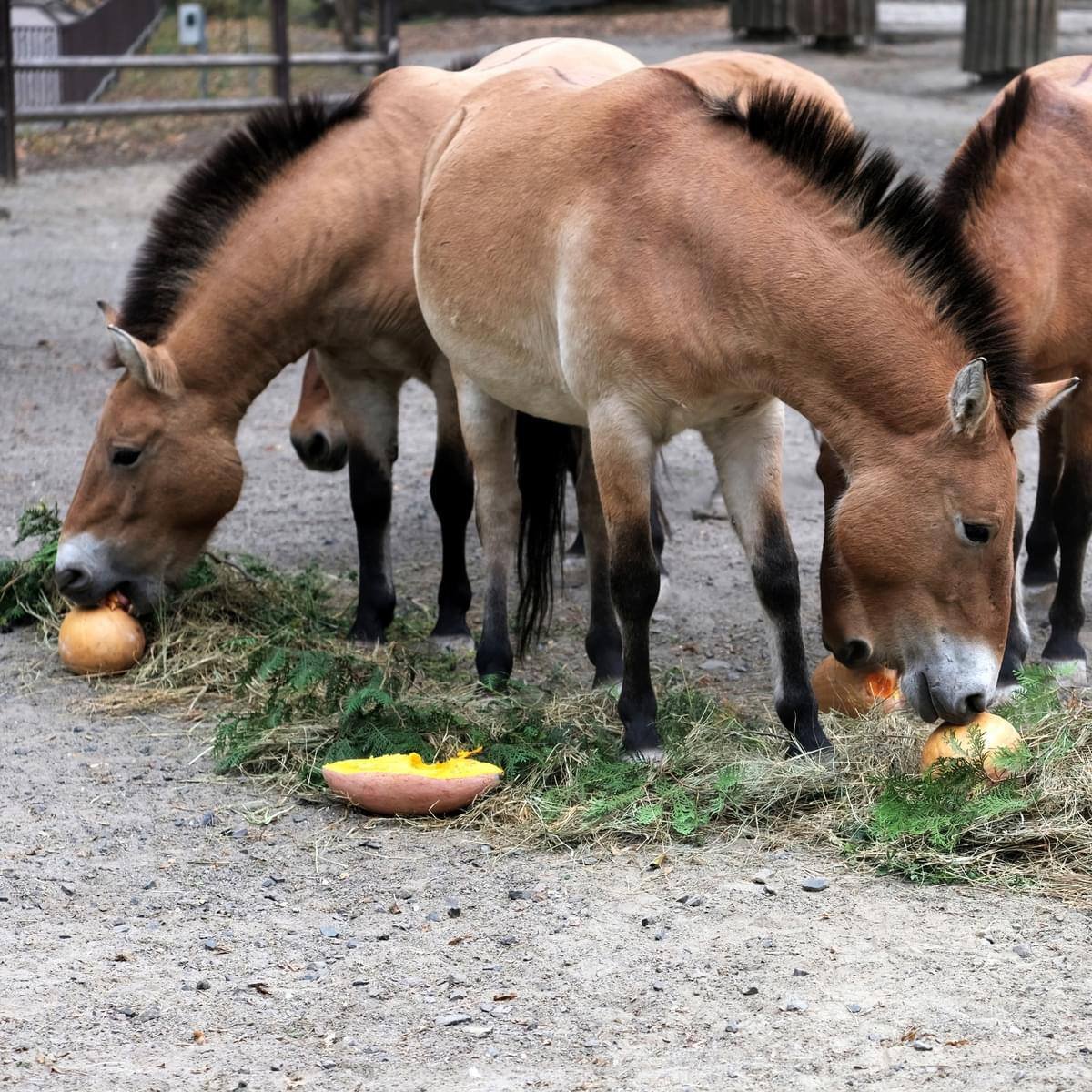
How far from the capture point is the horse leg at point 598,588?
15.5 feet

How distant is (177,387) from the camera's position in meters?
4.75

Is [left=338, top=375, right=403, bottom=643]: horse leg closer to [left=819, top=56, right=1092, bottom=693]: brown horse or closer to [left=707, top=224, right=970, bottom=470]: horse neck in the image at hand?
[left=819, top=56, right=1092, bottom=693]: brown horse

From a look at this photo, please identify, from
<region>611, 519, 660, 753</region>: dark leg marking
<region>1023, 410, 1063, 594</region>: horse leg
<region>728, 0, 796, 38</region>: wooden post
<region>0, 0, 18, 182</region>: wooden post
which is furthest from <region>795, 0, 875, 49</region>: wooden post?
<region>611, 519, 660, 753</region>: dark leg marking

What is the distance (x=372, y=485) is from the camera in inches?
206

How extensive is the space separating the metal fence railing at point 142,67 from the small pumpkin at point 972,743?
36.3ft

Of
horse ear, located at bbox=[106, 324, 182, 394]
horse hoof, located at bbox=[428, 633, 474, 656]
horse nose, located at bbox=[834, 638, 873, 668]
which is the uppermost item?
horse ear, located at bbox=[106, 324, 182, 394]

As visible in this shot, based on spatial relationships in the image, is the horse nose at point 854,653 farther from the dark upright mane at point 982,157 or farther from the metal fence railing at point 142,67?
the metal fence railing at point 142,67

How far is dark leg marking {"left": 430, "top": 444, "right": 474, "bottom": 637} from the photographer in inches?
202

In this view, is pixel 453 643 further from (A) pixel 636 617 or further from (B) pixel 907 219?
(B) pixel 907 219

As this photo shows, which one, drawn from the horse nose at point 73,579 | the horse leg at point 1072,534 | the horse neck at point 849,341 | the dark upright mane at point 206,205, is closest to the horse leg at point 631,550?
the horse neck at point 849,341

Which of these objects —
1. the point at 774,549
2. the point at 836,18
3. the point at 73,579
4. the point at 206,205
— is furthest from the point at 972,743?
the point at 836,18

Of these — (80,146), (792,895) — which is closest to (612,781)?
(792,895)

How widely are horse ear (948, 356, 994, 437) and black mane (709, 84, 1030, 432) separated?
14 centimetres

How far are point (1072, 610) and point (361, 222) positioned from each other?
2.47 meters
